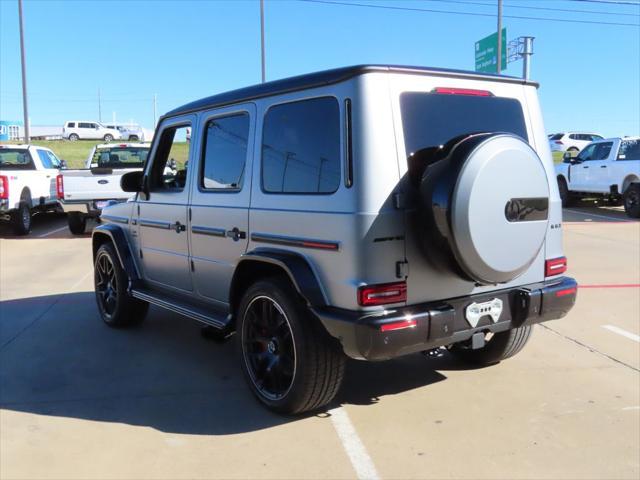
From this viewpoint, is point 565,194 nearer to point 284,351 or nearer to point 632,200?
point 632,200

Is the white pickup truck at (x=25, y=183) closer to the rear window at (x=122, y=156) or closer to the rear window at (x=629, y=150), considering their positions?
the rear window at (x=122, y=156)

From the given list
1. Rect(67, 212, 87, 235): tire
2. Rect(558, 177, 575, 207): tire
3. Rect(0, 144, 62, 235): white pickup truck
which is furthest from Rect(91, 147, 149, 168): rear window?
Rect(558, 177, 575, 207): tire

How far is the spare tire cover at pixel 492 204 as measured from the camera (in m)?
3.11

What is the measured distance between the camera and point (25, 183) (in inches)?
505

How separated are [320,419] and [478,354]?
1537 mm

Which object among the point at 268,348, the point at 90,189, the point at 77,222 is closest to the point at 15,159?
the point at 77,222

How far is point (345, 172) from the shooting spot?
10.7 ft

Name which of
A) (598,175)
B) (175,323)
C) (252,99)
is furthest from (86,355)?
(598,175)

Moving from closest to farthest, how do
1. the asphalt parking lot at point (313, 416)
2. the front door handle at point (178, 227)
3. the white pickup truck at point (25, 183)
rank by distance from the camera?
the asphalt parking lot at point (313, 416), the front door handle at point (178, 227), the white pickup truck at point (25, 183)

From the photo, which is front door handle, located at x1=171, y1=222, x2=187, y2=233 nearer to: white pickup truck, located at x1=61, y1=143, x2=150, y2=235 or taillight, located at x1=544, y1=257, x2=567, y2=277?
taillight, located at x1=544, y1=257, x2=567, y2=277

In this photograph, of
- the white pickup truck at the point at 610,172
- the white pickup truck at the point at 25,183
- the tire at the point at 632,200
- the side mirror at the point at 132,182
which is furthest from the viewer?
the white pickup truck at the point at 610,172

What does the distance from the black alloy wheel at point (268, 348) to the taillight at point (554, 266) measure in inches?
68.5

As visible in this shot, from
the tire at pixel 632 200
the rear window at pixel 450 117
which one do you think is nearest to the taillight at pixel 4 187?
the rear window at pixel 450 117

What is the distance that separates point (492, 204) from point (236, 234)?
1728 millimetres
